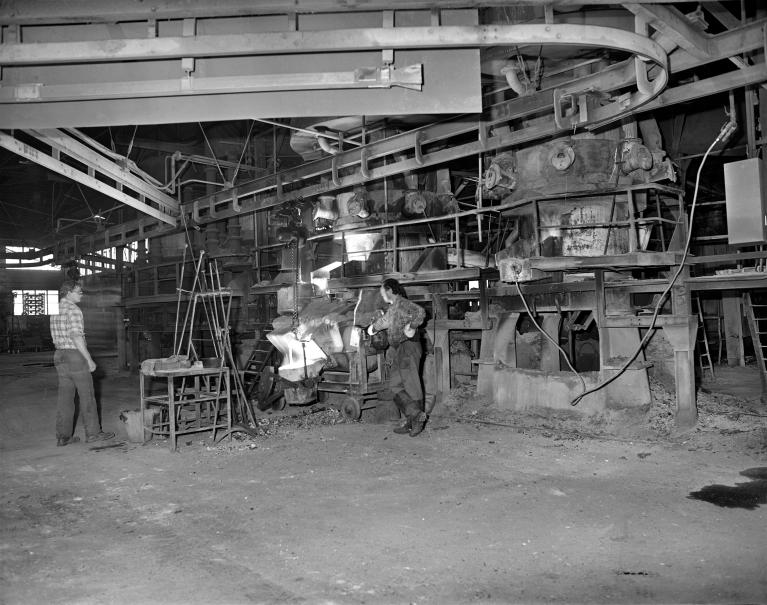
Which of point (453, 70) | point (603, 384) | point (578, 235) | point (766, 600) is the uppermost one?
point (453, 70)

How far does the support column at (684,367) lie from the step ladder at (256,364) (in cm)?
670

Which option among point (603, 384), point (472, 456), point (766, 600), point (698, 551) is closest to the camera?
point (766, 600)

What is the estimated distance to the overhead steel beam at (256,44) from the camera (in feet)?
15.1

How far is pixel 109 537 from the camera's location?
16.3ft

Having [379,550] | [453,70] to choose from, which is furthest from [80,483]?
[453,70]

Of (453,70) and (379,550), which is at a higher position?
(453,70)

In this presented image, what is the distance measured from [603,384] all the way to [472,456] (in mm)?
2349

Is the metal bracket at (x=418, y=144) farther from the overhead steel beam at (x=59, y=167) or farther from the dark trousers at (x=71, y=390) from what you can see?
the dark trousers at (x=71, y=390)

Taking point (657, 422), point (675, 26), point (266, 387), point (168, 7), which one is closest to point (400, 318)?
point (266, 387)

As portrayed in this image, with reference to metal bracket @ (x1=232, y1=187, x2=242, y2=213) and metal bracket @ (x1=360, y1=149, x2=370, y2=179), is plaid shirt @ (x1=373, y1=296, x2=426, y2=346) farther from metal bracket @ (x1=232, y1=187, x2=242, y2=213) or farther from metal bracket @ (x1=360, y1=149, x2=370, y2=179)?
metal bracket @ (x1=232, y1=187, x2=242, y2=213)

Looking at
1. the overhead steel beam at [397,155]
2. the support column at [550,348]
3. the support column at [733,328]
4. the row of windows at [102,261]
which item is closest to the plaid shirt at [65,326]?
the overhead steel beam at [397,155]

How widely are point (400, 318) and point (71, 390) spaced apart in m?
4.60

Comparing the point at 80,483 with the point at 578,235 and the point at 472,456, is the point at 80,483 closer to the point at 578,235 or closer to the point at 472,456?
the point at 472,456

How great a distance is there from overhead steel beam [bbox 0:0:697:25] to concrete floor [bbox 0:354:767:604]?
3963 mm
